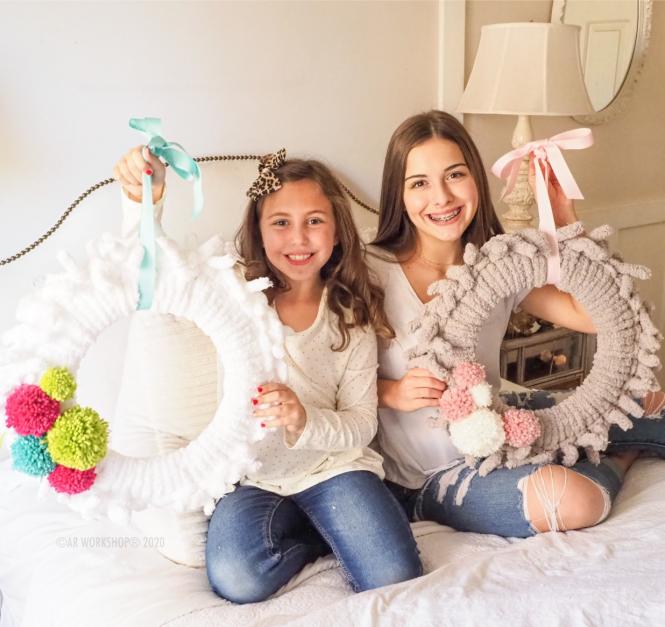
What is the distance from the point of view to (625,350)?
1332mm

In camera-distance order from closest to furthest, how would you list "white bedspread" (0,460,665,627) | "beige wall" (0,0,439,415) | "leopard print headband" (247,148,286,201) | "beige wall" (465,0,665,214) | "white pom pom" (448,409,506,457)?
"white bedspread" (0,460,665,627) → "white pom pom" (448,409,506,457) → "leopard print headband" (247,148,286,201) → "beige wall" (0,0,439,415) → "beige wall" (465,0,665,214)

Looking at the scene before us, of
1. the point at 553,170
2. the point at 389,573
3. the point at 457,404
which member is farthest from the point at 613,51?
the point at 389,573

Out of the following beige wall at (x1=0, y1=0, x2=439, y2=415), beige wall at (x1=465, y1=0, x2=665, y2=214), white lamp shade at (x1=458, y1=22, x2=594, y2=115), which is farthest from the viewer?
beige wall at (x1=465, y1=0, x2=665, y2=214)

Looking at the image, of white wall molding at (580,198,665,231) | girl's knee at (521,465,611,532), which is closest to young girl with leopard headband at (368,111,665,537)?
girl's knee at (521,465,611,532)

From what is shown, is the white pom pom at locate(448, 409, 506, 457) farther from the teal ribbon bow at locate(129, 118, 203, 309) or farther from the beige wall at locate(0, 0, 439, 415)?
the beige wall at locate(0, 0, 439, 415)

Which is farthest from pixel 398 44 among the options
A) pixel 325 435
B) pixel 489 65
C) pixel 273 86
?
pixel 325 435

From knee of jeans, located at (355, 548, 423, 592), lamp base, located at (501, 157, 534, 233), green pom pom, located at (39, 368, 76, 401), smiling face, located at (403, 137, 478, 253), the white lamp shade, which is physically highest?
the white lamp shade

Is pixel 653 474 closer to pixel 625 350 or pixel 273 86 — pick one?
pixel 625 350

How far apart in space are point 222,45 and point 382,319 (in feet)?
2.40

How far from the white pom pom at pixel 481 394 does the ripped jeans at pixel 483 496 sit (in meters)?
0.15

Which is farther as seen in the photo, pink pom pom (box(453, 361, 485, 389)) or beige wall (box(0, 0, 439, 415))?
beige wall (box(0, 0, 439, 415))

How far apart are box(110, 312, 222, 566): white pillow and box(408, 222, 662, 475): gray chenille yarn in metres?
0.38

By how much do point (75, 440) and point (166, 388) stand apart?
359 mm

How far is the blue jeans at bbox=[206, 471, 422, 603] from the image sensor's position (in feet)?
3.84
